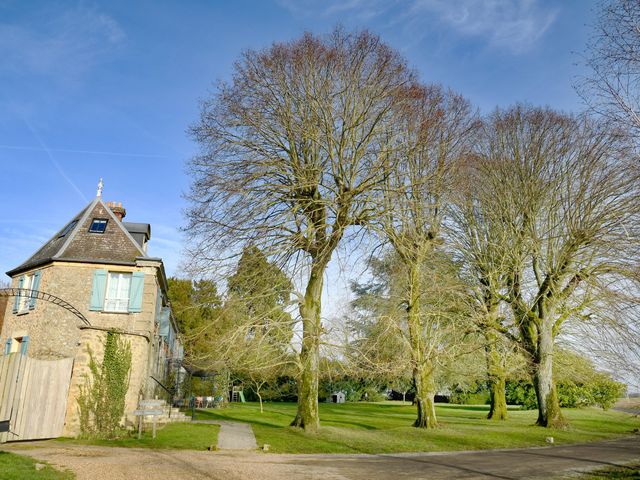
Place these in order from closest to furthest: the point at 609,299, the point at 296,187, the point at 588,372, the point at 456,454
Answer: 1. the point at 456,454
2. the point at 296,187
3. the point at 609,299
4. the point at 588,372

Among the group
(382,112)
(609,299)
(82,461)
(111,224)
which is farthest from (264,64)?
(609,299)

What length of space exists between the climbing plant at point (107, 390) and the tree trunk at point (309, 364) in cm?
612

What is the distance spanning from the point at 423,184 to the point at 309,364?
317 inches

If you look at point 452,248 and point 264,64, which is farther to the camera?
point 452,248

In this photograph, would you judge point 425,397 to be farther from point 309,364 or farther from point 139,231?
point 139,231

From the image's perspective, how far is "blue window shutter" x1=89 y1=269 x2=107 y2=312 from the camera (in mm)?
19109

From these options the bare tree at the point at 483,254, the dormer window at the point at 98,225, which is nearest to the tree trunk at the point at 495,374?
the bare tree at the point at 483,254

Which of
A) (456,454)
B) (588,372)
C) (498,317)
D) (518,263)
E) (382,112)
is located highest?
(382,112)

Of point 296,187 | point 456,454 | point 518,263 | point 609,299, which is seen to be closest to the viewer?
point 456,454

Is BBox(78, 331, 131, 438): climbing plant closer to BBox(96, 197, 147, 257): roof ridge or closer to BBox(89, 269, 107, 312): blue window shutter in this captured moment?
BBox(89, 269, 107, 312): blue window shutter

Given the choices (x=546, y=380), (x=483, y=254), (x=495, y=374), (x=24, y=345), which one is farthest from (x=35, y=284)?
(x=546, y=380)

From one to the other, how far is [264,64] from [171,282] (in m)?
32.9

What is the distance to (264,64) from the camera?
Answer: 15812mm

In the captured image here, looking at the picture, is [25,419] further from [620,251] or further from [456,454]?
[620,251]
